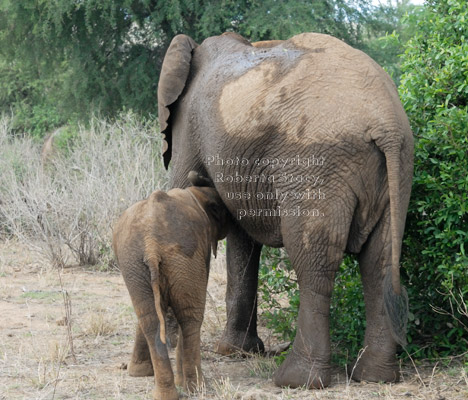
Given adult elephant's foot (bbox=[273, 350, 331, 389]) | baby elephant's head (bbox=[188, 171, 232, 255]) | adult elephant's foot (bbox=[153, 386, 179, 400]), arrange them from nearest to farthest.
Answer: adult elephant's foot (bbox=[153, 386, 179, 400])
adult elephant's foot (bbox=[273, 350, 331, 389])
baby elephant's head (bbox=[188, 171, 232, 255])

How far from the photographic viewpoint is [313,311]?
490 cm

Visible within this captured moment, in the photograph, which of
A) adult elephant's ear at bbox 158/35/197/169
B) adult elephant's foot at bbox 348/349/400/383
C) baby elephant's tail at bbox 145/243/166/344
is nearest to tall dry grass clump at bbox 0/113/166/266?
adult elephant's ear at bbox 158/35/197/169

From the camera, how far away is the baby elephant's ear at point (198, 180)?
557 cm

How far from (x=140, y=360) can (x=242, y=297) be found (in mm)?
1115

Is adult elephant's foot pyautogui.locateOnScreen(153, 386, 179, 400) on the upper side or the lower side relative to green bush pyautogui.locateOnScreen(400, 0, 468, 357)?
lower

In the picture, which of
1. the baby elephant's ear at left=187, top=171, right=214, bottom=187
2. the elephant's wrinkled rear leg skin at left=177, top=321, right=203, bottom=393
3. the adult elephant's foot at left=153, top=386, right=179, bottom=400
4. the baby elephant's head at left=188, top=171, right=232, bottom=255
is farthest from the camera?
the baby elephant's ear at left=187, top=171, right=214, bottom=187

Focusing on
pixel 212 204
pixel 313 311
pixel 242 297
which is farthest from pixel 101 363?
pixel 313 311

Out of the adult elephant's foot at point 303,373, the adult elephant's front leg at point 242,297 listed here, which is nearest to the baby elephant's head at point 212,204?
the adult elephant's front leg at point 242,297

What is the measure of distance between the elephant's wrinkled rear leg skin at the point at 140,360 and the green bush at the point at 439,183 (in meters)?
1.90

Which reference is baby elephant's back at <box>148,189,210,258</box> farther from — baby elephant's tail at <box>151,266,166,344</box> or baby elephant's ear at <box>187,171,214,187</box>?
baby elephant's ear at <box>187,171,214,187</box>

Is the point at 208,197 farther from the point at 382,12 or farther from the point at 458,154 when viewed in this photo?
the point at 382,12

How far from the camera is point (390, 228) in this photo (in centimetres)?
479

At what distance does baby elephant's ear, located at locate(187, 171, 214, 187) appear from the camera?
557cm

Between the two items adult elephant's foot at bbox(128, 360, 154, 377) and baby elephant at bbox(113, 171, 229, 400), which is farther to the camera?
adult elephant's foot at bbox(128, 360, 154, 377)
